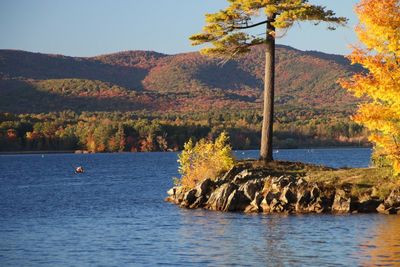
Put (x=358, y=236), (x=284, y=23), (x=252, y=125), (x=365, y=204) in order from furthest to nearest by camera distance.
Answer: (x=252, y=125) → (x=284, y=23) → (x=365, y=204) → (x=358, y=236)

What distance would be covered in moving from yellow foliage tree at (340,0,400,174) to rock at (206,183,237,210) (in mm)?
8455

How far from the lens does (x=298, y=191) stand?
133 feet

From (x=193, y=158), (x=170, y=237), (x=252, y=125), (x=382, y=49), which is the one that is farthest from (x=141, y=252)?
(x=252, y=125)

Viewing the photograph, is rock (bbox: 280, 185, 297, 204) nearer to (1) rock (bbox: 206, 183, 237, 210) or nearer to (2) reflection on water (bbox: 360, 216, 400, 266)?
(1) rock (bbox: 206, 183, 237, 210)

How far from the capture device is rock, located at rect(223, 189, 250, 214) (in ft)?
138

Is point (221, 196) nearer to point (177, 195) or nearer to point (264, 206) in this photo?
point (264, 206)

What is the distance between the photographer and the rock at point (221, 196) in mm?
42344

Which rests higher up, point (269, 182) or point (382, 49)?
point (382, 49)

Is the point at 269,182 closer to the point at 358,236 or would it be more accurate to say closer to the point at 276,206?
the point at 276,206

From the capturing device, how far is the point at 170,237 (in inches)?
1364

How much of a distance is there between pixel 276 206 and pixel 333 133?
529ft

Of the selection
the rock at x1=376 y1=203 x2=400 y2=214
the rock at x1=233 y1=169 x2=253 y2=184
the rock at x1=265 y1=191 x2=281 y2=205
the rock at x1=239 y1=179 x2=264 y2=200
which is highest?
the rock at x1=233 y1=169 x2=253 y2=184

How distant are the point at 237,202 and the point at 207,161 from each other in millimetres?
5279

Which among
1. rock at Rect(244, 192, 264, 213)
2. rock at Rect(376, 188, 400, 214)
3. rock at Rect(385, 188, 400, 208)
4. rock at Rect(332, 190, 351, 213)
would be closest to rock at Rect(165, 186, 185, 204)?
rock at Rect(244, 192, 264, 213)
